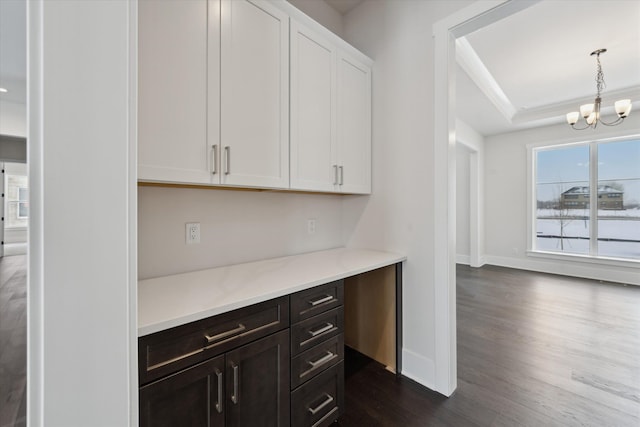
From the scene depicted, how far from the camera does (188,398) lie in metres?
0.96

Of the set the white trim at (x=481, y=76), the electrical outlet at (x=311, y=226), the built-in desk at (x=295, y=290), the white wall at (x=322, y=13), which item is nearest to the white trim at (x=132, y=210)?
the built-in desk at (x=295, y=290)

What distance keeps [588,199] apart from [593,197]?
0.07 metres

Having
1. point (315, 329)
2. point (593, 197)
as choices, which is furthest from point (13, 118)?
point (593, 197)

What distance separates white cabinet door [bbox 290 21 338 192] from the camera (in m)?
1.70

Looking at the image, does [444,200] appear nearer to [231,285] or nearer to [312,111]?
[312,111]

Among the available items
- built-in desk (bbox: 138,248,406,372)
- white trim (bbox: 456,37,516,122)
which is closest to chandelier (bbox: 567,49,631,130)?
white trim (bbox: 456,37,516,122)

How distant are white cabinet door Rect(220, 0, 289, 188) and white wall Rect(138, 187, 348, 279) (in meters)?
0.33

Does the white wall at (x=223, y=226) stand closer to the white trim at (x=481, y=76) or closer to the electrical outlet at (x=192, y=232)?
the electrical outlet at (x=192, y=232)

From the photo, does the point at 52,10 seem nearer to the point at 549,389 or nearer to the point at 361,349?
the point at 361,349

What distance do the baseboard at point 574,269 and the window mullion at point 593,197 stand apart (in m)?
0.29

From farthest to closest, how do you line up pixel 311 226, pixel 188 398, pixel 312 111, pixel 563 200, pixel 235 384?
pixel 563 200 < pixel 311 226 < pixel 312 111 < pixel 235 384 < pixel 188 398

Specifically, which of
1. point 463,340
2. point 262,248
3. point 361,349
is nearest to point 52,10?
point 262,248

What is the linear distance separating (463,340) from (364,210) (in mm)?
1512

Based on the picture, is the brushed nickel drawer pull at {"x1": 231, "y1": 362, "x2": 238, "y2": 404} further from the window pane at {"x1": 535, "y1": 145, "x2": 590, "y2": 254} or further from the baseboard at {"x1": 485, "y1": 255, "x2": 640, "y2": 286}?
the window pane at {"x1": 535, "y1": 145, "x2": 590, "y2": 254}
